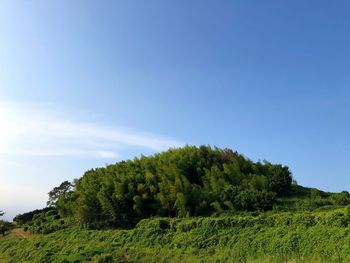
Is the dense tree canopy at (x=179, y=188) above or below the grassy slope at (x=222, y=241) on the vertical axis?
above

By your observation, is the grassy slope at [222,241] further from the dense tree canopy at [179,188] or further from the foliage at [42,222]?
the foliage at [42,222]

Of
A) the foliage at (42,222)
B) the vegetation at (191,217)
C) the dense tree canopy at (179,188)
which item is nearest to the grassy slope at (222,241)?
the vegetation at (191,217)

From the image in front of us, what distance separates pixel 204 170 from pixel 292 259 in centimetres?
1353

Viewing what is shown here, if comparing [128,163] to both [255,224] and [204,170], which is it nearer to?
[204,170]

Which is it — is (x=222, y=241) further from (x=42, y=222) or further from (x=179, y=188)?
(x=42, y=222)

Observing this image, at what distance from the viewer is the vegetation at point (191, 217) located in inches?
551

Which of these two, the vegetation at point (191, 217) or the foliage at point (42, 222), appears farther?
the foliage at point (42, 222)

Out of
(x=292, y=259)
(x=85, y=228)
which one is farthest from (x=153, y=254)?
(x=85, y=228)

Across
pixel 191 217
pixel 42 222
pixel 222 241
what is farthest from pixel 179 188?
pixel 42 222

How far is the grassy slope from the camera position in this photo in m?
12.9

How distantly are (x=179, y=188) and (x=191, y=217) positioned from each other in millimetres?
2260

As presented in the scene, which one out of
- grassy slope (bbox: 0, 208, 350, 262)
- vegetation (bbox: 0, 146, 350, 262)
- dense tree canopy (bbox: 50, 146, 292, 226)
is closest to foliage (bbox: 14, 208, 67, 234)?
vegetation (bbox: 0, 146, 350, 262)

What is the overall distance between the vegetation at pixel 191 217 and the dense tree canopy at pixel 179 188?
56 mm

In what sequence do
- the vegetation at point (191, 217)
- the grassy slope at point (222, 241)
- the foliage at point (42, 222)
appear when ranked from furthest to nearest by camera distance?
the foliage at point (42, 222), the vegetation at point (191, 217), the grassy slope at point (222, 241)
